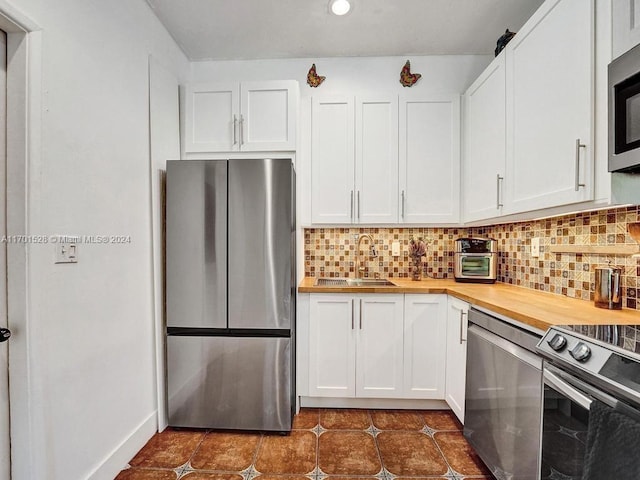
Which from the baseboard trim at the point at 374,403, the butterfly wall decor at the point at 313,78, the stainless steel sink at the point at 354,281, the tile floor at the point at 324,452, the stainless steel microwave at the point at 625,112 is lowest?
the tile floor at the point at 324,452

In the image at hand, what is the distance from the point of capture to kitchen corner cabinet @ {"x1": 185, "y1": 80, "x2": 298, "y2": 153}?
7.94 feet

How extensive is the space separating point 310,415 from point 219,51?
2843 mm

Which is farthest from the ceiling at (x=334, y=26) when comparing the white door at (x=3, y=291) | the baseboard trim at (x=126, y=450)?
the baseboard trim at (x=126, y=450)

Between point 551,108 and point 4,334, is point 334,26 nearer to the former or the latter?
point 551,108

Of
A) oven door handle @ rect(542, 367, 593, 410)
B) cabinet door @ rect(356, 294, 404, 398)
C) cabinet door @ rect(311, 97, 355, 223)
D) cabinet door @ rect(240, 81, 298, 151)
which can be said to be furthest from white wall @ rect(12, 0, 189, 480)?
oven door handle @ rect(542, 367, 593, 410)

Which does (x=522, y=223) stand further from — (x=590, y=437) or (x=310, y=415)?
(x=310, y=415)

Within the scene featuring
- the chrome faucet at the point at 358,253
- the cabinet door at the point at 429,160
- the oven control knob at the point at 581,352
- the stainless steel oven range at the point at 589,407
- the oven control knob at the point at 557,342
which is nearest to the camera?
the stainless steel oven range at the point at 589,407

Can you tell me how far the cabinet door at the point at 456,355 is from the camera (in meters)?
2.03

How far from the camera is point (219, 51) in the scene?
2.68 meters

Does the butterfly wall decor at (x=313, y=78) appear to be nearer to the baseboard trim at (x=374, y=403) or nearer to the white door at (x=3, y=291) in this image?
the white door at (x=3, y=291)

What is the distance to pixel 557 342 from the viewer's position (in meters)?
1.12

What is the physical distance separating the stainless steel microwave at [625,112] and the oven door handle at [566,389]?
30.9 inches

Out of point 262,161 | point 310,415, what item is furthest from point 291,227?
point 310,415

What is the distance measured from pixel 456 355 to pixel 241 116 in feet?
7.18
